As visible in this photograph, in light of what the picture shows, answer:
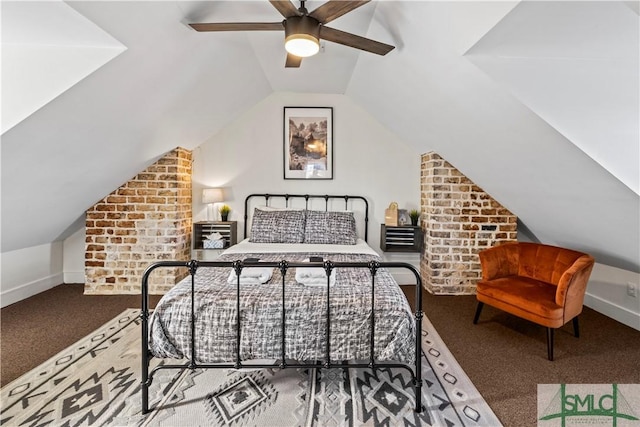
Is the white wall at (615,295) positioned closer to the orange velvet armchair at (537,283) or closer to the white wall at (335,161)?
the orange velvet armchair at (537,283)

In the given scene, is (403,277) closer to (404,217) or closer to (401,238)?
(401,238)

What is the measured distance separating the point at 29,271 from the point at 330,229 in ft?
11.6

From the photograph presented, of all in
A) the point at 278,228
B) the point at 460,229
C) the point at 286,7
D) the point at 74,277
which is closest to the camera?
the point at 286,7

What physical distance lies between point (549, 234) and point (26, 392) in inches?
186

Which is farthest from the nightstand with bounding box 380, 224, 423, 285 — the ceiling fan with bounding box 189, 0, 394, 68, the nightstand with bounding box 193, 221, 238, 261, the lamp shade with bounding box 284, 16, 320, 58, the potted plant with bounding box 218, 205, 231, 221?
the lamp shade with bounding box 284, 16, 320, 58

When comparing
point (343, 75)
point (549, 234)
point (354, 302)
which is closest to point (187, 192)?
point (343, 75)

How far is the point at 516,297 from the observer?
2592 millimetres

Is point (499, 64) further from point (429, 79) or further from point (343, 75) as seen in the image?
point (343, 75)

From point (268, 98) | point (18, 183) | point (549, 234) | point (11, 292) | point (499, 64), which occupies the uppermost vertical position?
point (268, 98)

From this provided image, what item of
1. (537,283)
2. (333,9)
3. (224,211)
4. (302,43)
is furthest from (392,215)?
(333,9)

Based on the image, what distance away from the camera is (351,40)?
7.07 feet

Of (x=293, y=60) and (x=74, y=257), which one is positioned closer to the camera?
(x=293, y=60)

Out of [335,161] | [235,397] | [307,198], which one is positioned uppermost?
[335,161]

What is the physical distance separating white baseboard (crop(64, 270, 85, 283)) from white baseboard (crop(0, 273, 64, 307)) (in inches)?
2.3
